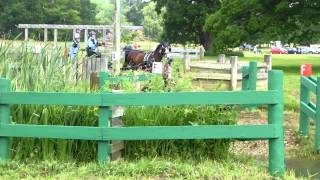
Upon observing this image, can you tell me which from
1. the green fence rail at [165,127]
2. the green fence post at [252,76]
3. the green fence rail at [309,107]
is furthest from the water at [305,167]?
the green fence post at [252,76]

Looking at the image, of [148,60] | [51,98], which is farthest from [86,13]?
[51,98]

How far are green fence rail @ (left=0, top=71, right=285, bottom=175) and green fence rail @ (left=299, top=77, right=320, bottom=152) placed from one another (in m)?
2.10

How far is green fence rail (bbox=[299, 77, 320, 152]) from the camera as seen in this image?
822cm

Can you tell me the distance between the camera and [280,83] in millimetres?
6258

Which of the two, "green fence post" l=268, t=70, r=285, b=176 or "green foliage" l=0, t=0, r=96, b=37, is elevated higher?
"green foliage" l=0, t=0, r=96, b=37

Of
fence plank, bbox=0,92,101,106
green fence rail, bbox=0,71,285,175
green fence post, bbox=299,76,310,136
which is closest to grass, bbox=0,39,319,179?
green fence rail, bbox=0,71,285,175

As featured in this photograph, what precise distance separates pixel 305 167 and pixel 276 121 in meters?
1.39

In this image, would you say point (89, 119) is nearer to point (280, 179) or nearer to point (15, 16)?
point (280, 179)

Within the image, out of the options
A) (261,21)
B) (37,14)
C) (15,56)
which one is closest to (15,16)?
(37,14)

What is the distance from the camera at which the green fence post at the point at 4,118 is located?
640cm

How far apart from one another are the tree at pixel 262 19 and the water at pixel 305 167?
91.3ft

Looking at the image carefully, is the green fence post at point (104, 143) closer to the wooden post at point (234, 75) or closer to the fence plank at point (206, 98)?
the fence plank at point (206, 98)

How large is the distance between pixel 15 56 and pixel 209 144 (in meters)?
3.10

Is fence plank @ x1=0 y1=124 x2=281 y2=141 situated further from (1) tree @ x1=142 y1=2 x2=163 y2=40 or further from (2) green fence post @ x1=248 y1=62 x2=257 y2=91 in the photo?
(1) tree @ x1=142 y1=2 x2=163 y2=40
